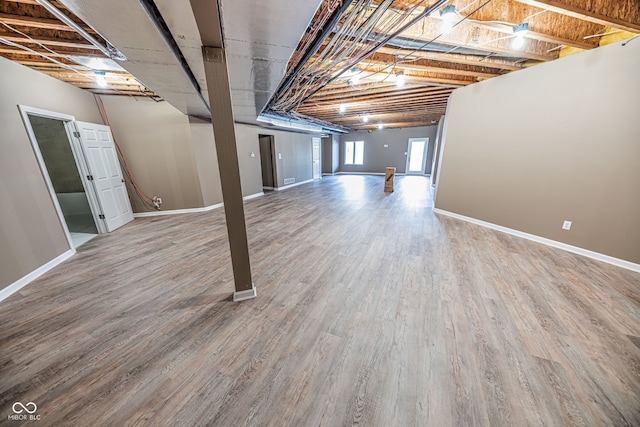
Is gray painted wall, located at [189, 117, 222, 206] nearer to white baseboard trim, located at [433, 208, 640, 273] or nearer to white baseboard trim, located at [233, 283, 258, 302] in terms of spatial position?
white baseboard trim, located at [233, 283, 258, 302]

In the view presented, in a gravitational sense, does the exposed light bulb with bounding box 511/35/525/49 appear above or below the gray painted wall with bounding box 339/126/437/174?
above

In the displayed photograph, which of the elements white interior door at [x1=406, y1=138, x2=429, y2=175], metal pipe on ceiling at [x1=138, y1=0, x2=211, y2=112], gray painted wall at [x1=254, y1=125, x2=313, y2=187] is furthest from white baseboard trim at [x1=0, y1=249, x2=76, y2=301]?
white interior door at [x1=406, y1=138, x2=429, y2=175]

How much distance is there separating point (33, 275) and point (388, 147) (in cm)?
1142

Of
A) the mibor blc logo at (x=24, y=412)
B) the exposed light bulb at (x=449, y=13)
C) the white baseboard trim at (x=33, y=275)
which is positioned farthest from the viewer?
the white baseboard trim at (x=33, y=275)

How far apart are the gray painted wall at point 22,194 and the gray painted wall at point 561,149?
20.8 feet

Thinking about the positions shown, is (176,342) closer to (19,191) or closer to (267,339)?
(267,339)

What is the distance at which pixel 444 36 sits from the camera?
221 centimetres

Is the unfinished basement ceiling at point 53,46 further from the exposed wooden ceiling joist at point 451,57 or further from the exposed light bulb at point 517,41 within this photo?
the exposed light bulb at point 517,41

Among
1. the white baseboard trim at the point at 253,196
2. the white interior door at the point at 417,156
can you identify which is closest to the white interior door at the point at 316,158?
the white baseboard trim at the point at 253,196

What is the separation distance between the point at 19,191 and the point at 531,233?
22.1 ft

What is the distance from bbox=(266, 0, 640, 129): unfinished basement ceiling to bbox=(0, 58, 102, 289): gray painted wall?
3.17 metres

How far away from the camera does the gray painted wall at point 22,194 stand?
7.17ft

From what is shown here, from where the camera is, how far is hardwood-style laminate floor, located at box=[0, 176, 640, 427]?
114 centimetres

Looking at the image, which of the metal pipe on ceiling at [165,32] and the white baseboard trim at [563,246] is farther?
the white baseboard trim at [563,246]
